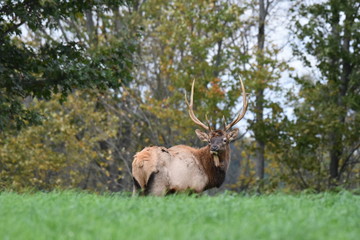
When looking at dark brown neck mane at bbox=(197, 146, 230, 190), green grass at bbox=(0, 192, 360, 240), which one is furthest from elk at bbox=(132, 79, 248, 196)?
green grass at bbox=(0, 192, 360, 240)

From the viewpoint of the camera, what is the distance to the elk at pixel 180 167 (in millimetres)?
10945

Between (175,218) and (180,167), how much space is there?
14.8 feet

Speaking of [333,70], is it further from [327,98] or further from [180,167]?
[180,167]

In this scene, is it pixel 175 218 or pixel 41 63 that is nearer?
pixel 175 218

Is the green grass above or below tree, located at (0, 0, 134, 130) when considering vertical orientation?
below

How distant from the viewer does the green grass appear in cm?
597

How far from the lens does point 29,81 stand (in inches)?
617

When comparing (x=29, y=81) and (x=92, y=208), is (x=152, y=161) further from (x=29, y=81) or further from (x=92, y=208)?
(x=29, y=81)

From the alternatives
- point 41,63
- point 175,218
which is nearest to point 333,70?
point 41,63

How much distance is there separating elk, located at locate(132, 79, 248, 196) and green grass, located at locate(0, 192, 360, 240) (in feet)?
7.14

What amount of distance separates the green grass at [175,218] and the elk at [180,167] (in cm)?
218

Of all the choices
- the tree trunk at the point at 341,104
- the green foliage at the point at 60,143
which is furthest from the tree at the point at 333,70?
the green foliage at the point at 60,143

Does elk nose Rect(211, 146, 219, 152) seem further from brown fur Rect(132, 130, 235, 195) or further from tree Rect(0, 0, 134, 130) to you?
tree Rect(0, 0, 134, 130)

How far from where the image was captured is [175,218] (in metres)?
6.86
